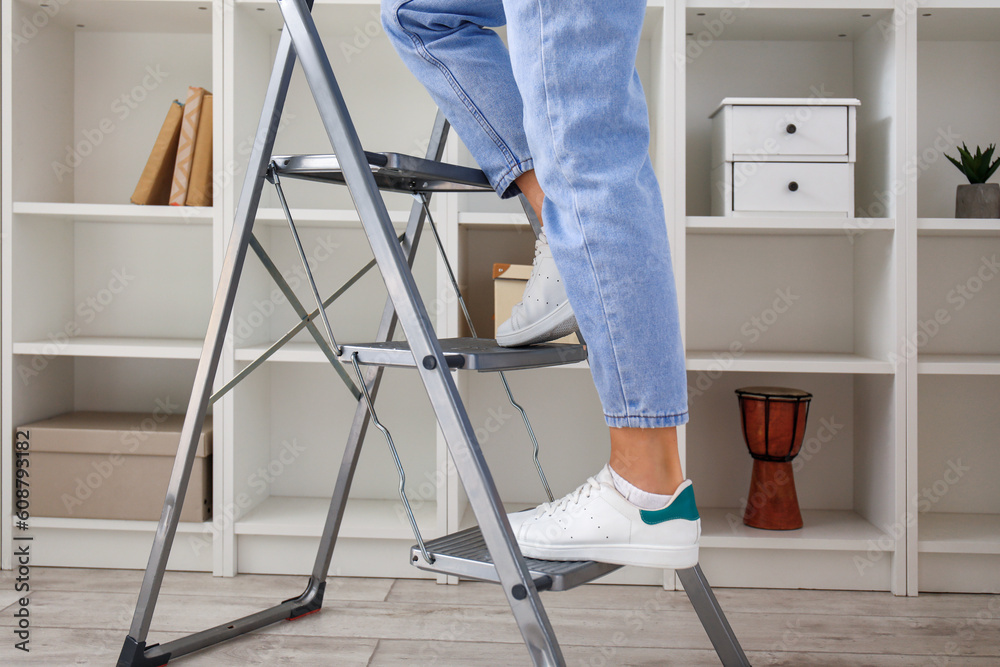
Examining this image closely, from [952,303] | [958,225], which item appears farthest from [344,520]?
[952,303]

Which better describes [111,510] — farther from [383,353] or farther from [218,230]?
[383,353]

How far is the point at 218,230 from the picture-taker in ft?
5.34

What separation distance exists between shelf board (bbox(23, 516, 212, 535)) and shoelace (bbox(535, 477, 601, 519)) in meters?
1.06

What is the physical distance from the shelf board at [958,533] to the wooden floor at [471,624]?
3.9 inches

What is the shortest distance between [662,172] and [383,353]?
3.07 feet

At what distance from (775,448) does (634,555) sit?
0.98m

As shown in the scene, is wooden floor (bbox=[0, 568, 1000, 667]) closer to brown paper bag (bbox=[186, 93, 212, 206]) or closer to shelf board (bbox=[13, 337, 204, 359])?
shelf board (bbox=[13, 337, 204, 359])

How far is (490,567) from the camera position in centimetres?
77

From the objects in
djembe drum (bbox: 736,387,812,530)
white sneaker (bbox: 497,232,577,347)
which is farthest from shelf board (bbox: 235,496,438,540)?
white sneaker (bbox: 497,232,577,347)

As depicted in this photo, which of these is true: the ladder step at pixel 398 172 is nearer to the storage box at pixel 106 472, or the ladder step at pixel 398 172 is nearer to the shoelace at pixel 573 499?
the shoelace at pixel 573 499

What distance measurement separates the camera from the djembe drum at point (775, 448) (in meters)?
1.63

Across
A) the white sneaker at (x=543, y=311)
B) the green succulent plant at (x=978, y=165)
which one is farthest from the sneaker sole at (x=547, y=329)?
the green succulent plant at (x=978, y=165)

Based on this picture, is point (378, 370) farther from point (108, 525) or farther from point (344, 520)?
point (108, 525)

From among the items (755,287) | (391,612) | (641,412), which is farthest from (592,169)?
(755,287)
